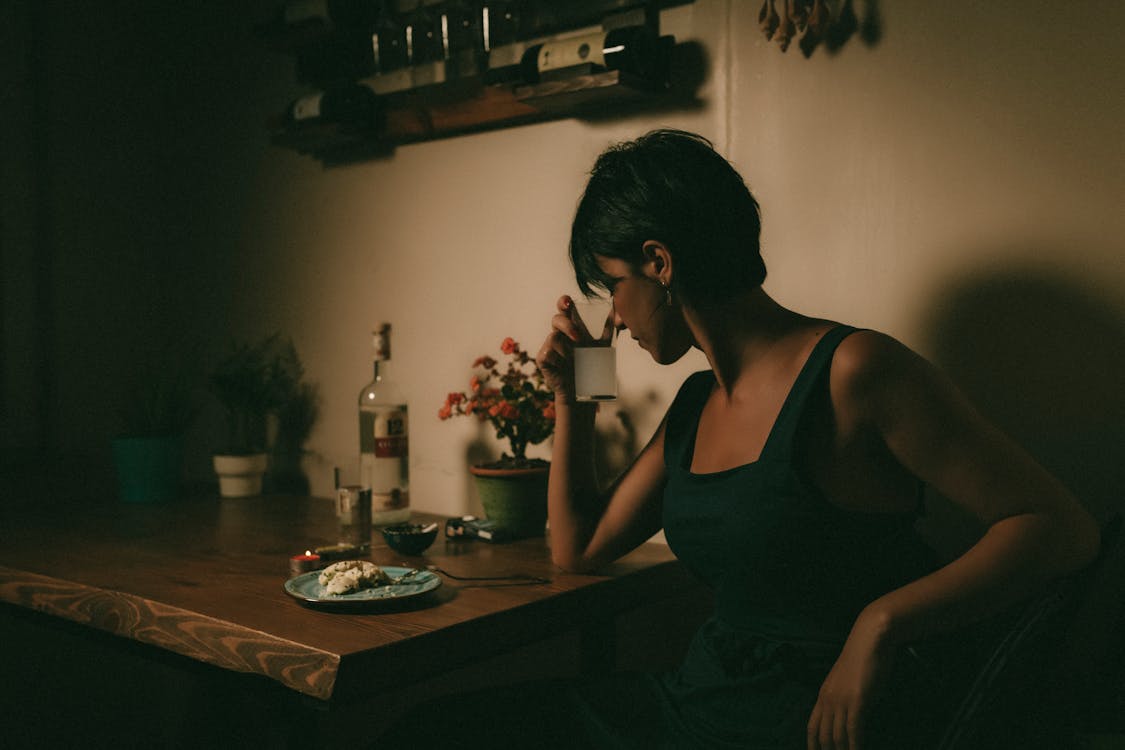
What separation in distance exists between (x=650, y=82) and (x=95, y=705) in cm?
209

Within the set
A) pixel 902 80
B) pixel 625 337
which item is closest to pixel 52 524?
pixel 625 337

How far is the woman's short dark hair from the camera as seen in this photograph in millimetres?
1259

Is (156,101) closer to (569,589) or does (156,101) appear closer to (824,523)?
(569,589)

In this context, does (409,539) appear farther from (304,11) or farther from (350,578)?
(304,11)

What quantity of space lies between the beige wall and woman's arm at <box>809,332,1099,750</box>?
0.42 meters

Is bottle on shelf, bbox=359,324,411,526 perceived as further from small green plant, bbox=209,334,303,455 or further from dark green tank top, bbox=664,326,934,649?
dark green tank top, bbox=664,326,934,649

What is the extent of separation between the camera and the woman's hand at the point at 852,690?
98 cm

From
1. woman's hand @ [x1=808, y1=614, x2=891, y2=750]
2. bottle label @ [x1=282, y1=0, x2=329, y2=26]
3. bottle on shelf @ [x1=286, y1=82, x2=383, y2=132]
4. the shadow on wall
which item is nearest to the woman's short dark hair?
the shadow on wall

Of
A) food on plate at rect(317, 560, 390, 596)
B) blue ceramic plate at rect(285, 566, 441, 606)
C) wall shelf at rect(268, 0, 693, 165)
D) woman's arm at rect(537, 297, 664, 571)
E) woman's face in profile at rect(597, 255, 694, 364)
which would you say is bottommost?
blue ceramic plate at rect(285, 566, 441, 606)

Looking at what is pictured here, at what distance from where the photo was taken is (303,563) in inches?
58.6

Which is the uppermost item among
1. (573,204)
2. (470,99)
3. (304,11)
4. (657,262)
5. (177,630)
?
(304,11)

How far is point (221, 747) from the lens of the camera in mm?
1562

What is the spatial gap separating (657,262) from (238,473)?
4.58 ft

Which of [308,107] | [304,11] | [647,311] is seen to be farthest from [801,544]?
[304,11]
